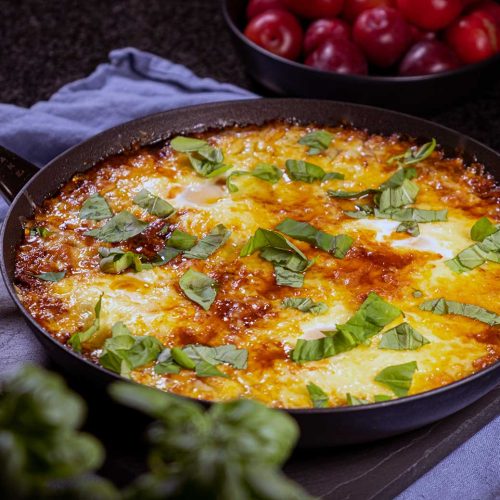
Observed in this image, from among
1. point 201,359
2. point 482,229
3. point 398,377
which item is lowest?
point 201,359

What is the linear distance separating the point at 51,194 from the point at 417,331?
119 centimetres

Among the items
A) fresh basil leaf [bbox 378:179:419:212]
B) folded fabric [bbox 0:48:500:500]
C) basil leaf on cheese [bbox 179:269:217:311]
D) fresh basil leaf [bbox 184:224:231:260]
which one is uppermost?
fresh basil leaf [bbox 378:179:419:212]

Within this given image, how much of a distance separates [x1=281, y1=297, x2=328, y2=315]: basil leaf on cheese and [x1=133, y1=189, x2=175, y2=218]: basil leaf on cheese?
0.53 metres

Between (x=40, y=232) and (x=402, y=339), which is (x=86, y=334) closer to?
(x=40, y=232)

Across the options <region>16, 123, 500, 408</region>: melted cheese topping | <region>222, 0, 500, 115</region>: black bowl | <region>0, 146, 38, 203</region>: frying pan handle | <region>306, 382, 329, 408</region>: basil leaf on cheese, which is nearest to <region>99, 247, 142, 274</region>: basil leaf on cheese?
<region>16, 123, 500, 408</region>: melted cheese topping

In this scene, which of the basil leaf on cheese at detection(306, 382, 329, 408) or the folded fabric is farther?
the folded fabric

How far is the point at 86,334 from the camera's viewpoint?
6.39ft

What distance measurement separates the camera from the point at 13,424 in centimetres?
94

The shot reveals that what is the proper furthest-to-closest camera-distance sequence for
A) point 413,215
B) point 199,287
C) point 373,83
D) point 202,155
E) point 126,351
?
point 373,83
point 202,155
point 413,215
point 199,287
point 126,351

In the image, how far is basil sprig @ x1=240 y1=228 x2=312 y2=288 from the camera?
2178 mm

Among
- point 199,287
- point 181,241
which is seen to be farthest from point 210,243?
point 199,287

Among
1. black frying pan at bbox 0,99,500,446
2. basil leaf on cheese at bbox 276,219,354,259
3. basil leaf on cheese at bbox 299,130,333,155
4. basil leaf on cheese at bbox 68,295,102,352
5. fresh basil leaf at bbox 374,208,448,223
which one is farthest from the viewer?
basil leaf on cheese at bbox 299,130,333,155

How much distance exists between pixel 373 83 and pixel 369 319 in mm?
1372

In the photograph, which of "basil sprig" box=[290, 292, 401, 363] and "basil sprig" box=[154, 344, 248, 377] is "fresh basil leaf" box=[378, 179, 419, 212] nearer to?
"basil sprig" box=[290, 292, 401, 363]
